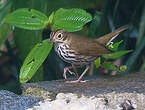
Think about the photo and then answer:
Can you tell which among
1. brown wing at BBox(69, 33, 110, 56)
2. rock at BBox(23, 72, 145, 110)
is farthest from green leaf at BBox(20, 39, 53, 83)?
brown wing at BBox(69, 33, 110, 56)

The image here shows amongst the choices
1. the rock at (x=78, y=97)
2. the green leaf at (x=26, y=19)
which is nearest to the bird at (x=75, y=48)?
the green leaf at (x=26, y=19)

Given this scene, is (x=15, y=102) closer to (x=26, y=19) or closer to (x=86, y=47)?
(x=26, y=19)

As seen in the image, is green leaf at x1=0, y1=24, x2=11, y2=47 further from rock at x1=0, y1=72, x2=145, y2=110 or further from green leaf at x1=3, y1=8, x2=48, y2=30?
rock at x1=0, y1=72, x2=145, y2=110

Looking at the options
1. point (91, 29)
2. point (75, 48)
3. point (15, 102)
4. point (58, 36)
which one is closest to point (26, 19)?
point (58, 36)

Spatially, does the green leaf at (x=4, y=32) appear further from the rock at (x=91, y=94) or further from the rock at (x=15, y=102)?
the rock at (x=15, y=102)

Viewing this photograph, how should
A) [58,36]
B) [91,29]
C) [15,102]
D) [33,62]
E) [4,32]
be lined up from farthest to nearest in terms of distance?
[4,32] < [91,29] < [58,36] < [33,62] < [15,102]

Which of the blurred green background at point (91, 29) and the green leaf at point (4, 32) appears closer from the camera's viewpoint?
the blurred green background at point (91, 29)

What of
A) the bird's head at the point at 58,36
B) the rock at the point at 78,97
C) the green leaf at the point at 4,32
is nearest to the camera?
the rock at the point at 78,97

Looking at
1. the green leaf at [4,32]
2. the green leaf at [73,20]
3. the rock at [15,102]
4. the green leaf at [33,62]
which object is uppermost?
the green leaf at [73,20]
